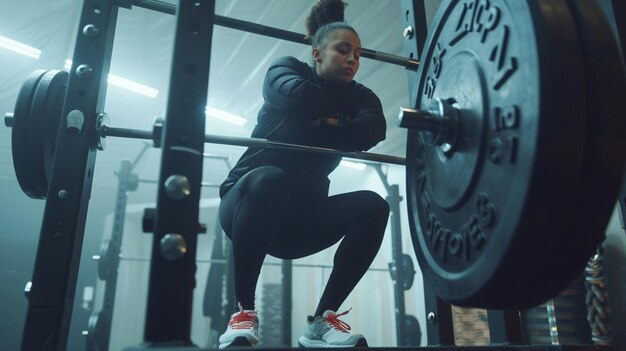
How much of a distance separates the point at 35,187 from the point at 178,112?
70cm

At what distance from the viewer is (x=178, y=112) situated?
0.76 m

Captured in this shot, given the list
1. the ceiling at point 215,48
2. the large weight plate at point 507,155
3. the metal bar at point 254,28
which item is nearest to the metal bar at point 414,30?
the metal bar at point 254,28

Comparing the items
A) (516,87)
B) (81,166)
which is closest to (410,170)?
(516,87)

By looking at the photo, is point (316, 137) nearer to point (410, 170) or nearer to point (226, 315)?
point (410, 170)

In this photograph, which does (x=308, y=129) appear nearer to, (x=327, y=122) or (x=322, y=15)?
(x=327, y=122)

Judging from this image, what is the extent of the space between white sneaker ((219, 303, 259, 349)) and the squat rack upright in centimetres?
33

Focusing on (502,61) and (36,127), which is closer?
(502,61)

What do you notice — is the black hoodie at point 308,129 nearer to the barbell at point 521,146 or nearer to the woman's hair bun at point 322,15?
the woman's hair bun at point 322,15

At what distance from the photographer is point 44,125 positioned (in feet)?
3.90

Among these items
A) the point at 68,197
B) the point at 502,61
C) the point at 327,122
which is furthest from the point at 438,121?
the point at 68,197

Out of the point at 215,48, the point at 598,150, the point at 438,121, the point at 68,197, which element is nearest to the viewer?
the point at 598,150

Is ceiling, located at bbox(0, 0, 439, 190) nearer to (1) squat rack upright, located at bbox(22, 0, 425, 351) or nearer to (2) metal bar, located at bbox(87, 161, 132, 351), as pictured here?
(2) metal bar, located at bbox(87, 161, 132, 351)

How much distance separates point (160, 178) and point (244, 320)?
45cm

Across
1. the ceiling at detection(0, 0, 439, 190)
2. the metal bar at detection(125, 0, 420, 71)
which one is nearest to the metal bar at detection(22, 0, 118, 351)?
the metal bar at detection(125, 0, 420, 71)
